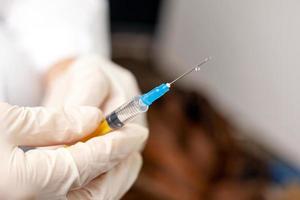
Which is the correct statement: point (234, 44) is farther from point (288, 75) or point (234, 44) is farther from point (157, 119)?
point (157, 119)

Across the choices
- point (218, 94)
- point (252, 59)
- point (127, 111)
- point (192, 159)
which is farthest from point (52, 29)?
point (218, 94)

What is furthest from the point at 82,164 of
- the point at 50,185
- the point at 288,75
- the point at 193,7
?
the point at 193,7

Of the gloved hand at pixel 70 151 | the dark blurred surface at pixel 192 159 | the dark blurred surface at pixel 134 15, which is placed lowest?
the dark blurred surface at pixel 192 159

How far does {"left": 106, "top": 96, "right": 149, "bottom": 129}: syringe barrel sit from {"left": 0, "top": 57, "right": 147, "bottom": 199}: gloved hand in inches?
0.6

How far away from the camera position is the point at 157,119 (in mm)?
1336

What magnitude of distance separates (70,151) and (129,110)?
0.09 m

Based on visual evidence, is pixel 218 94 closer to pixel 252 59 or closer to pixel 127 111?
pixel 252 59

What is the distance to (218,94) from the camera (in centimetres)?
184

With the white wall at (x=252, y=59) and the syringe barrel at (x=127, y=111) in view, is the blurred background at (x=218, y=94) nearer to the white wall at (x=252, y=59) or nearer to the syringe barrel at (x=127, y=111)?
the white wall at (x=252, y=59)

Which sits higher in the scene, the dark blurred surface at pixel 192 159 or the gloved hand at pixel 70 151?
the gloved hand at pixel 70 151

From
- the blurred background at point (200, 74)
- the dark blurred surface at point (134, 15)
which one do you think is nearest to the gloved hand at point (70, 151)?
the blurred background at point (200, 74)

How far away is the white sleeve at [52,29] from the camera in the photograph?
80 centimetres

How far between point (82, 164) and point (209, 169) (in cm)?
85

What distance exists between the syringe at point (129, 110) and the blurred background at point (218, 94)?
62 cm
